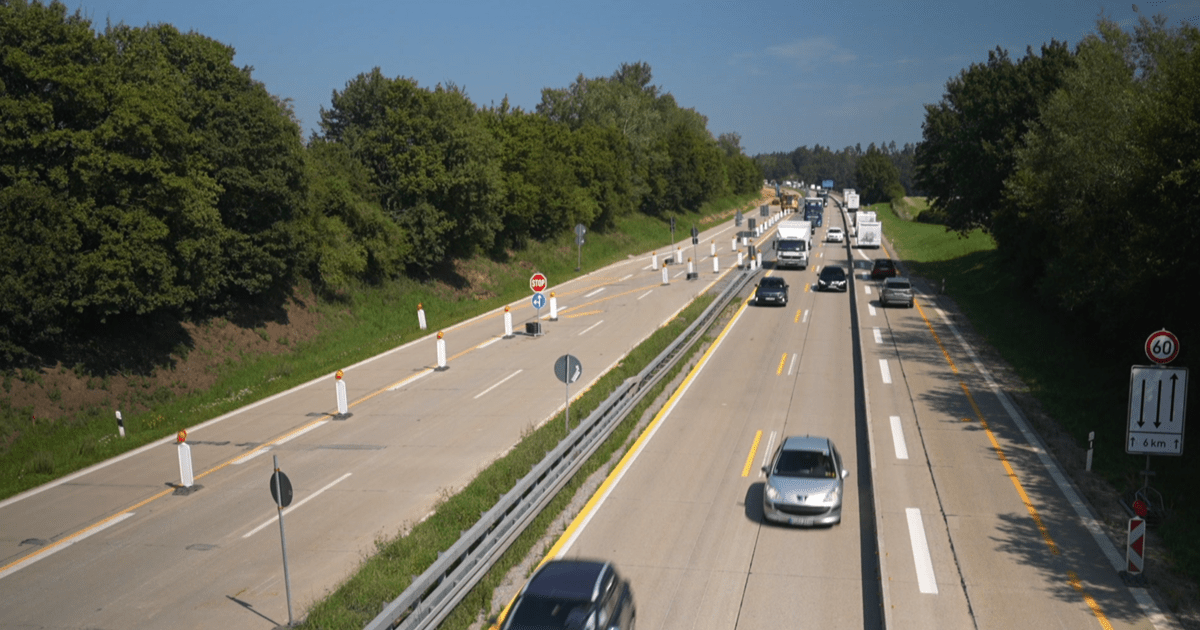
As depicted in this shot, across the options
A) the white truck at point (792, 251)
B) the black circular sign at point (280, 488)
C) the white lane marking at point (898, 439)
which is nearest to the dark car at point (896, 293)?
the white truck at point (792, 251)

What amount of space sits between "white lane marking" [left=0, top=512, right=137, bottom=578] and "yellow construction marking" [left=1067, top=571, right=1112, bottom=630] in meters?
17.5

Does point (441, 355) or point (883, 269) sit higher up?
point (883, 269)

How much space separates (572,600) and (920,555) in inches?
287

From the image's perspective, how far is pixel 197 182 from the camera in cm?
3038

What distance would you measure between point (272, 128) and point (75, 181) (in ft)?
33.3

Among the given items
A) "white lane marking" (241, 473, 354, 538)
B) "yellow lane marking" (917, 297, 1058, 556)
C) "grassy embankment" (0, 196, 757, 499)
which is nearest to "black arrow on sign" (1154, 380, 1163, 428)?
"yellow lane marking" (917, 297, 1058, 556)

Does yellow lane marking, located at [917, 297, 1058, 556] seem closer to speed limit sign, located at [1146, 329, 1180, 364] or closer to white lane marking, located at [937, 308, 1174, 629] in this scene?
white lane marking, located at [937, 308, 1174, 629]

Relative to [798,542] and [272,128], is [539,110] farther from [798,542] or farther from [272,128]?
[798,542]

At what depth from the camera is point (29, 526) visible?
15.9 m

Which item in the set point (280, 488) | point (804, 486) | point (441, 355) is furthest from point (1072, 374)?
point (280, 488)

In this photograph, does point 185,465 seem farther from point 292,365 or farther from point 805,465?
point 292,365

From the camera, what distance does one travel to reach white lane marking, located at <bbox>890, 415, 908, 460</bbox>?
19250 mm

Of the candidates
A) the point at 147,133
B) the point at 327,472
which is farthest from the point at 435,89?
the point at 327,472

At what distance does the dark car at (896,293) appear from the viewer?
1615 inches
